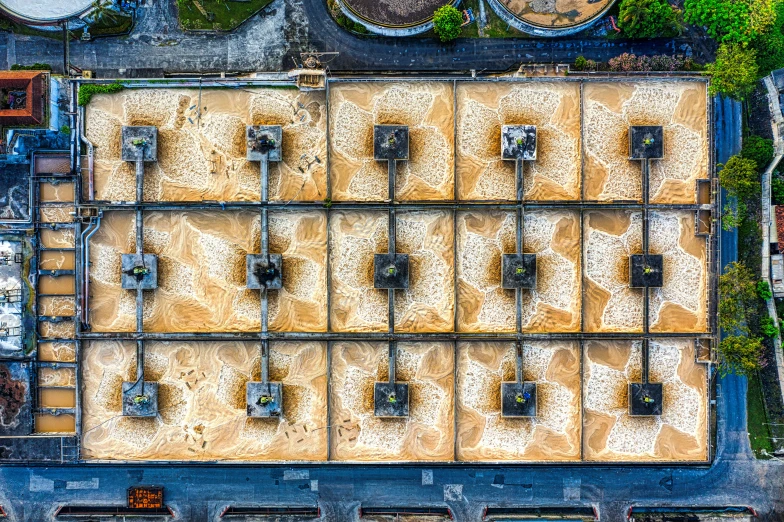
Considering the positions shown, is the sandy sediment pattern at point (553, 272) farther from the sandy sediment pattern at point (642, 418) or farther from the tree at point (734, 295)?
the tree at point (734, 295)

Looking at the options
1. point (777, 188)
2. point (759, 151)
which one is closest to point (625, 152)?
point (759, 151)

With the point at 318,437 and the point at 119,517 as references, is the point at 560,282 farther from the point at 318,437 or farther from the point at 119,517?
the point at 119,517

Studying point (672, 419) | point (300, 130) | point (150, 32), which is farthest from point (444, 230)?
point (150, 32)

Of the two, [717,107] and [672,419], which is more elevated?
[717,107]

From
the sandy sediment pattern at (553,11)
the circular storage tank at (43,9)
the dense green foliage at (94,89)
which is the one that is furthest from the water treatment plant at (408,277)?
the circular storage tank at (43,9)

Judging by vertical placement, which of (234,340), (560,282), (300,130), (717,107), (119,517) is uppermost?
(717,107)

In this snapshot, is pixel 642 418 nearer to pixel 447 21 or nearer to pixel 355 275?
pixel 355 275
